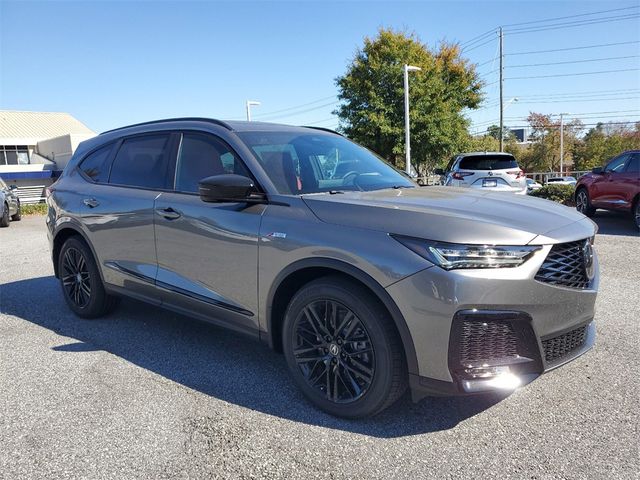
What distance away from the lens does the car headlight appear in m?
2.58

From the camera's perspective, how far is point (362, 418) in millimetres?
3004

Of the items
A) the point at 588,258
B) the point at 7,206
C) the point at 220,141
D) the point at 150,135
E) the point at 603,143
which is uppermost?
the point at 603,143

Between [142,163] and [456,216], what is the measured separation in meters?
2.91

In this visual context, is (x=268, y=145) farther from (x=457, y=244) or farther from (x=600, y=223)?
(x=600, y=223)

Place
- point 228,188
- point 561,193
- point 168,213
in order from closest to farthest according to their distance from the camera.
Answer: point 228,188, point 168,213, point 561,193

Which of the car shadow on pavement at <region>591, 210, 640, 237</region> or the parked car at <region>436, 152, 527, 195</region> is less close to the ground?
the parked car at <region>436, 152, 527, 195</region>

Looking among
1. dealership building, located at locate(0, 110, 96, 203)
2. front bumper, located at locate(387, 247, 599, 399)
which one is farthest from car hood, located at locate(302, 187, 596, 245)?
Answer: dealership building, located at locate(0, 110, 96, 203)

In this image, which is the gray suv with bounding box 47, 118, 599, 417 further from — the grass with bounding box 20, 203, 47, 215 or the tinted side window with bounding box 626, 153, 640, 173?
the grass with bounding box 20, 203, 47, 215

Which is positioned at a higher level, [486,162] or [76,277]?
[486,162]

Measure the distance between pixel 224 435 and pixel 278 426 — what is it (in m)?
0.31

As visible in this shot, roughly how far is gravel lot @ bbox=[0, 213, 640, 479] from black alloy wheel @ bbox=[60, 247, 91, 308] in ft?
2.11

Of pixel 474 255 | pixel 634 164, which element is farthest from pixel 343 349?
pixel 634 164

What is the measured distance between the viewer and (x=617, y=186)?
1055 cm

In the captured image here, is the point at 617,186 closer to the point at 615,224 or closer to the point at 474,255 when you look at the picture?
the point at 615,224
